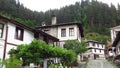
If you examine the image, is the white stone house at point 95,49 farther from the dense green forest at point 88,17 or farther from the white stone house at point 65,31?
the white stone house at point 65,31

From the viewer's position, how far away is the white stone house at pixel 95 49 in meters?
63.3

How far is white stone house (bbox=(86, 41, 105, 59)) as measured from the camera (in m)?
63.3

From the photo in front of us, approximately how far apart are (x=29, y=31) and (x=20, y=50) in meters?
7.06

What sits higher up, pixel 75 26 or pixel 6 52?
pixel 75 26

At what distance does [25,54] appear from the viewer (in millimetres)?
15555

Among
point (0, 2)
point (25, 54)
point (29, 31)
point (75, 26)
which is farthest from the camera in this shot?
point (0, 2)

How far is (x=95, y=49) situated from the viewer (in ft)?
218

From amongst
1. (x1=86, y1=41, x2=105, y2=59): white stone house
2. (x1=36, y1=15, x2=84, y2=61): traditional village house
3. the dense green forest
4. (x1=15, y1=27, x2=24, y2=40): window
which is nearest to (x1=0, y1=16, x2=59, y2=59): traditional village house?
(x1=15, y1=27, x2=24, y2=40): window

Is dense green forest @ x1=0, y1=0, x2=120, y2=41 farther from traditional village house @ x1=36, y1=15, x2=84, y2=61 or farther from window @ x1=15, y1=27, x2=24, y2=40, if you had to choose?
window @ x1=15, y1=27, x2=24, y2=40

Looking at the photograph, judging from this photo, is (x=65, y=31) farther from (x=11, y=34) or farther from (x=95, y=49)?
(x=95, y=49)

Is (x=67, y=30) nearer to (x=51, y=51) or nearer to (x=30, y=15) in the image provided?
(x=51, y=51)

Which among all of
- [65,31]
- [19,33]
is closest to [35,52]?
[19,33]

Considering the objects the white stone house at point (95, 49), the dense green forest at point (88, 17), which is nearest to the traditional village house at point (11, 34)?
the white stone house at point (95, 49)

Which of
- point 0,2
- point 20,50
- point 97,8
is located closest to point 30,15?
point 0,2
